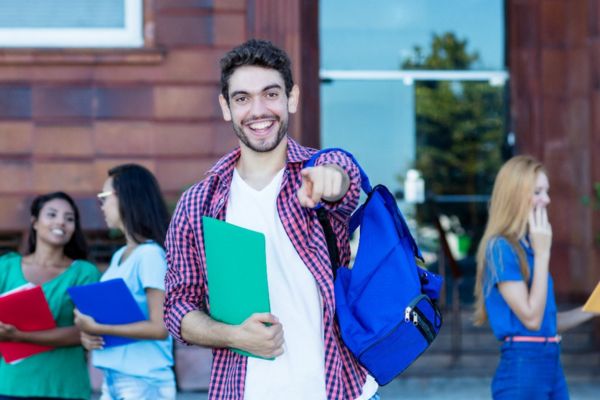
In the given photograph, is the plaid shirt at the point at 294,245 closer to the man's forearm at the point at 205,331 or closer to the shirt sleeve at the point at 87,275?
the man's forearm at the point at 205,331

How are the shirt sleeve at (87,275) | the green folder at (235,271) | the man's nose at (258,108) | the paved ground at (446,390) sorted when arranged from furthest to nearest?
the paved ground at (446,390) < the shirt sleeve at (87,275) < the man's nose at (258,108) < the green folder at (235,271)

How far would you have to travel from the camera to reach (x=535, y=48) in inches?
445

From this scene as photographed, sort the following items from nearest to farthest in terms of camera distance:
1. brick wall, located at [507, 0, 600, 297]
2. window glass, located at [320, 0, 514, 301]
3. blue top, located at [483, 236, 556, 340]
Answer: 1. blue top, located at [483, 236, 556, 340]
2. brick wall, located at [507, 0, 600, 297]
3. window glass, located at [320, 0, 514, 301]

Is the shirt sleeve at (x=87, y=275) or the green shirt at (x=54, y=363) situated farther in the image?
the shirt sleeve at (x=87, y=275)

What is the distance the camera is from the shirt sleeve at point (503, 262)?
4.85 metres

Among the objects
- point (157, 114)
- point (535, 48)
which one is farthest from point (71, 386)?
point (535, 48)

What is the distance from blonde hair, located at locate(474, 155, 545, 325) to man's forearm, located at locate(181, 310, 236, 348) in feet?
7.08

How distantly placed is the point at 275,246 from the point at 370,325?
1.21 ft

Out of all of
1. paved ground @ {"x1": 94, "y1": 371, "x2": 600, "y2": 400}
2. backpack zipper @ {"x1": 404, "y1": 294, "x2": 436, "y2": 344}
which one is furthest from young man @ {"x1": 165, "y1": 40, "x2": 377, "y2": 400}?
paved ground @ {"x1": 94, "y1": 371, "x2": 600, "y2": 400}

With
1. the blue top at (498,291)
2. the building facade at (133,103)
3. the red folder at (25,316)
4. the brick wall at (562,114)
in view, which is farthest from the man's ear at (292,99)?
the brick wall at (562,114)

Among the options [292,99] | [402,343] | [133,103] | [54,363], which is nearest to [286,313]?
[402,343]

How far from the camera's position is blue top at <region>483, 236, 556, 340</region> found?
15.9 feet

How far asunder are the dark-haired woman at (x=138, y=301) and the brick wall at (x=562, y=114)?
6.69 metres

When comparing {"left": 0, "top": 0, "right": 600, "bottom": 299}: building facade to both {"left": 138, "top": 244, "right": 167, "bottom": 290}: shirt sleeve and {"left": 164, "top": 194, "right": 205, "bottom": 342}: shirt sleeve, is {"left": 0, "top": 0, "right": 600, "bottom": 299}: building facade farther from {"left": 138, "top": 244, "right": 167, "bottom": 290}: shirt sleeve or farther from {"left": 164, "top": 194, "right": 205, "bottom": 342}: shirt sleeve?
{"left": 164, "top": 194, "right": 205, "bottom": 342}: shirt sleeve
